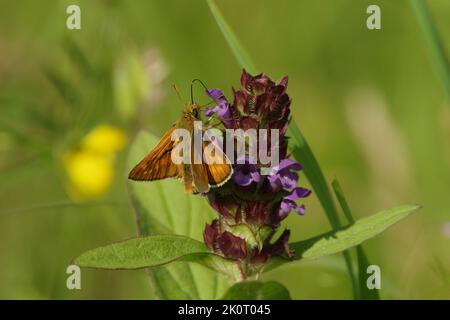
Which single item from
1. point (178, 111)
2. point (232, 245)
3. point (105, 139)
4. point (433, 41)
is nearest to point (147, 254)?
point (232, 245)

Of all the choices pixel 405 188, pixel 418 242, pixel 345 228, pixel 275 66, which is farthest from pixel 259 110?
pixel 275 66

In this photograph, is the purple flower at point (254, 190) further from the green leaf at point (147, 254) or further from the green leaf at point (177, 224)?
the green leaf at point (177, 224)

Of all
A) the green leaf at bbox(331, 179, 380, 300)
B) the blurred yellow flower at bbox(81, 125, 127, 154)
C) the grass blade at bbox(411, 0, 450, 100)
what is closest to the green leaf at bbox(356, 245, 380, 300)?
the green leaf at bbox(331, 179, 380, 300)

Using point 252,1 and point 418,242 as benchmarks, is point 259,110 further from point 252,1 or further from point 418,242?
point 252,1

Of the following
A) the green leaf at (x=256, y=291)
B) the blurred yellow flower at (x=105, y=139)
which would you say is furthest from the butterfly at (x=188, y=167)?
the blurred yellow flower at (x=105, y=139)
